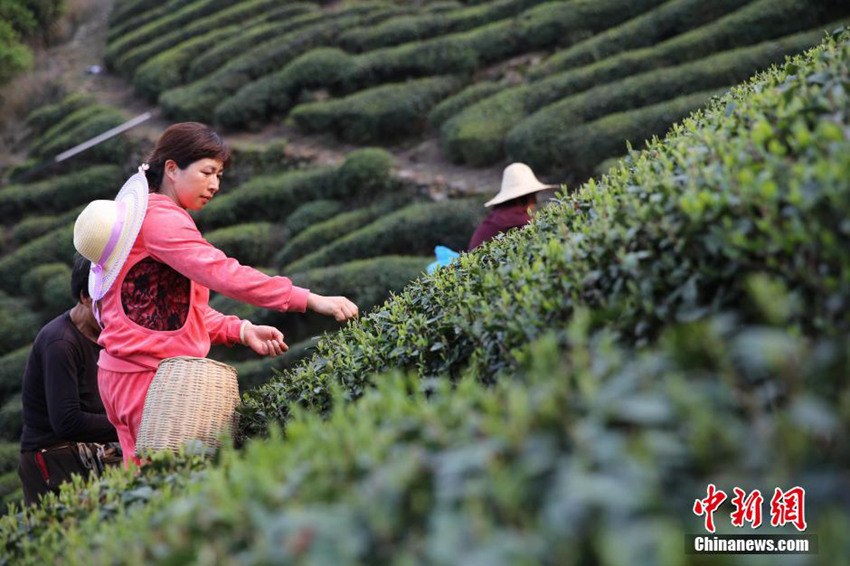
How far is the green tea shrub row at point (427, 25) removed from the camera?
1221cm

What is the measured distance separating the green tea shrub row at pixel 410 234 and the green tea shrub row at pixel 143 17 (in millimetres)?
10941

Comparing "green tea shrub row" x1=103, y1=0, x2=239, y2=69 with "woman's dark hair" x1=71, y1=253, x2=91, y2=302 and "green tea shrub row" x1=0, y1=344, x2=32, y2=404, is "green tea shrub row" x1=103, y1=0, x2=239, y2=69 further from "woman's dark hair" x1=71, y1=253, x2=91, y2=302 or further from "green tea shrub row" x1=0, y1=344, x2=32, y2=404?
"woman's dark hair" x1=71, y1=253, x2=91, y2=302

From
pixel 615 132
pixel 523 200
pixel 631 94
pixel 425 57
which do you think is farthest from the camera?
pixel 425 57

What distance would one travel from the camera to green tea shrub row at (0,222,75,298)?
1098cm

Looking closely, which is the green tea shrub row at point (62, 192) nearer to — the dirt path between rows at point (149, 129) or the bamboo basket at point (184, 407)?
the dirt path between rows at point (149, 129)

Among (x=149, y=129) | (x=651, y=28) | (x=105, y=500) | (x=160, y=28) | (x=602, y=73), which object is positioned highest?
(x=160, y=28)

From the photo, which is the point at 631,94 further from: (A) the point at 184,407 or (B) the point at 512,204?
(A) the point at 184,407

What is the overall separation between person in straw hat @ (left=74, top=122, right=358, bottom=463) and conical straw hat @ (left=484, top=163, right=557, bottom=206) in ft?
7.83

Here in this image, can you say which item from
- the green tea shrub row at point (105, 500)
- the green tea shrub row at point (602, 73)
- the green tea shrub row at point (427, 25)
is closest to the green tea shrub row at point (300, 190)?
the green tea shrub row at point (602, 73)

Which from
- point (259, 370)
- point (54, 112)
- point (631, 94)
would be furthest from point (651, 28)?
point (54, 112)

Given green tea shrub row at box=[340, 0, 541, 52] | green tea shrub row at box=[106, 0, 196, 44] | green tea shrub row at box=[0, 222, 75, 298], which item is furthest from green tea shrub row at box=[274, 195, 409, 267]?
green tea shrub row at box=[106, 0, 196, 44]

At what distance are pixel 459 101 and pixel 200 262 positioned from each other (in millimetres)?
8138

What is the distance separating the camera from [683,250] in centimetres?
187

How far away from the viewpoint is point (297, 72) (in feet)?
40.7
